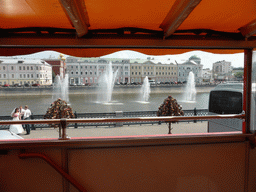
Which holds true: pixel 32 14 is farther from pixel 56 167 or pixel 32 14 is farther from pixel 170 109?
pixel 170 109

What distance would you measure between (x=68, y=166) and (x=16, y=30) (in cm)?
177

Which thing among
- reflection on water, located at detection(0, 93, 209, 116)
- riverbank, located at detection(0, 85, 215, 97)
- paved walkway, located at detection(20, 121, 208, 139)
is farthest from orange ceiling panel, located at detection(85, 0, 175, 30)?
riverbank, located at detection(0, 85, 215, 97)

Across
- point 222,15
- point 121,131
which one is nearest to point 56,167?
point 222,15

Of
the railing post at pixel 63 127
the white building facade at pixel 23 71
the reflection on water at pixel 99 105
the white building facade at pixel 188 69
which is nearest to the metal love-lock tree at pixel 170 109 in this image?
the railing post at pixel 63 127

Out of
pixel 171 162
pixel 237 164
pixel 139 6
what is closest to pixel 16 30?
pixel 139 6

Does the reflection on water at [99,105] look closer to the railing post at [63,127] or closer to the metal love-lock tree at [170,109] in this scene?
the metal love-lock tree at [170,109]

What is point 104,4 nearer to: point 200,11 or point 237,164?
point 200,11

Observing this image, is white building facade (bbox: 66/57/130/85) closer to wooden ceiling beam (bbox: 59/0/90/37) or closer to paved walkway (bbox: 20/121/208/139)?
paved walkway (bbox: 20/121/208/139)

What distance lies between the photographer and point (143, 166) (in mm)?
2664

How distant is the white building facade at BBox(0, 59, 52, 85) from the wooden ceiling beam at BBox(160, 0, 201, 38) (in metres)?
63.5

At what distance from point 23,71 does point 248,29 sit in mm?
66499

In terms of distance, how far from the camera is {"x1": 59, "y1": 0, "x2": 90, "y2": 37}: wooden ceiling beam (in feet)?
5.67

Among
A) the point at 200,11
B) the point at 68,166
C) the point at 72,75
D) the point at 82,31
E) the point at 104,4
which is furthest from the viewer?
the point at 72,75

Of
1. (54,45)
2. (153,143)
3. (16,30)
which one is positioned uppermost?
(16,30)
